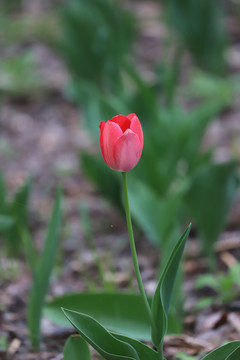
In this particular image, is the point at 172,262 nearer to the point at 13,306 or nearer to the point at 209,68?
the point at 13,306

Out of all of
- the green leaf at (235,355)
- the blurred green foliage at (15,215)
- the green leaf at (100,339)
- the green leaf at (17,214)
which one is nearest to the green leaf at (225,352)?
the green leaf at (235,355)

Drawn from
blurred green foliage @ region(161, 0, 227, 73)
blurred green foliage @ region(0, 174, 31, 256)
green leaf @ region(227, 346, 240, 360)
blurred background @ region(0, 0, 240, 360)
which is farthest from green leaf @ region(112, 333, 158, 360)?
blurred green foliage @ region(161, 0, 227, 73)

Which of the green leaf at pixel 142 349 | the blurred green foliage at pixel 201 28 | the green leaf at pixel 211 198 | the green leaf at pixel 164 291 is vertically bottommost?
the green leaf at pixel 142 349

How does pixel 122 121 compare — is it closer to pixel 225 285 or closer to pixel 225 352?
pixel 225 352

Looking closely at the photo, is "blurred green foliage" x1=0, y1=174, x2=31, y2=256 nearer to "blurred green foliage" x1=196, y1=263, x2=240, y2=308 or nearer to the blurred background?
the blurred background

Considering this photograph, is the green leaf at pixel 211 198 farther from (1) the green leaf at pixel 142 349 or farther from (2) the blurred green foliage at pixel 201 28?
(2) the blurred green foliage at pixel 201 28

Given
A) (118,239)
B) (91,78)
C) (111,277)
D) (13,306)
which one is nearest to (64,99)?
(91,78)
